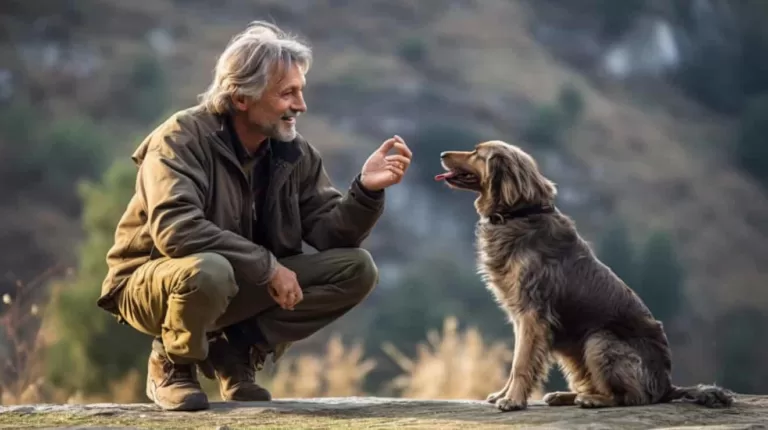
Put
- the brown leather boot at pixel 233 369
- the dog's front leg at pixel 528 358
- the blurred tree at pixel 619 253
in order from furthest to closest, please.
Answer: the blurred tree at pixel 619 253
the brown leather boot at pixel 233 369
the dog's front leg at pixel 528 358

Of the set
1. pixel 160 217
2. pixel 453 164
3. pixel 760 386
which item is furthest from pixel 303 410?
pixel 760 386

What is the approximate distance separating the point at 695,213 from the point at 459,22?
1237 centimetres

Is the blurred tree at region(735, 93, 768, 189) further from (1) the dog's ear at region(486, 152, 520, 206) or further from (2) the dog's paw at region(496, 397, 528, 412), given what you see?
(2) the dog's paw at region(496, 397, 528, 412)

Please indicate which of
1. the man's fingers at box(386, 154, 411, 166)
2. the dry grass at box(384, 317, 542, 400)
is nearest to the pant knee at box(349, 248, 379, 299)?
the man's fingers at box(386, 154, 411, 166)

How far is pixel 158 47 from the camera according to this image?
46.0 meters

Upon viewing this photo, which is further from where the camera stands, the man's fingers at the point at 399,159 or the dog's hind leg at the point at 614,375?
the man's fingers at the point at 399,159

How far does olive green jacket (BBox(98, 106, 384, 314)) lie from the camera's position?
5.52 metres

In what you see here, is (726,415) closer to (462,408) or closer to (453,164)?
(462,408)

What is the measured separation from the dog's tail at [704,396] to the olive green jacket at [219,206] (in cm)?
166

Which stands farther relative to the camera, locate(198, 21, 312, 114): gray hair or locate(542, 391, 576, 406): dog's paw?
locate(542, 391, 576, 406): dog's paw

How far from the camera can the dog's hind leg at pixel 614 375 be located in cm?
586

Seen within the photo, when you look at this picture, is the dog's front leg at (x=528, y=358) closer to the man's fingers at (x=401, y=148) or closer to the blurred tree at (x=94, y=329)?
the man's fingers at (x=401, y=148)

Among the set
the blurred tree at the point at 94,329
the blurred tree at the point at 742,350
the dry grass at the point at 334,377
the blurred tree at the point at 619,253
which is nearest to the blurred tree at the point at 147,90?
the blurred tree at the point at 619,253

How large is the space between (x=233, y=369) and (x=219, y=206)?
0.90 metres
